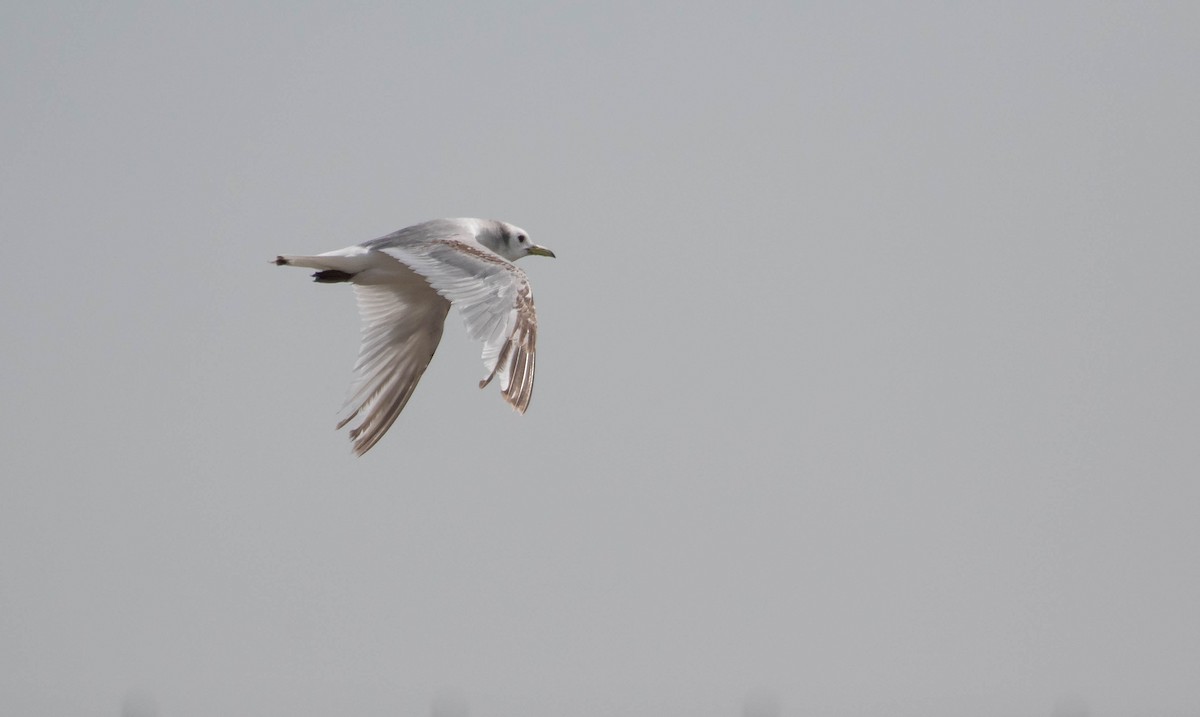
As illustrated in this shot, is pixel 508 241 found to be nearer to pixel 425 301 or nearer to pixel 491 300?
pixel 425 301

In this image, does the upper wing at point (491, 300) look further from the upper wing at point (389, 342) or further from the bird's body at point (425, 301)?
the upper wing at point (389, 342)

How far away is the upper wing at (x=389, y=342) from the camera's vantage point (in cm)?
1193

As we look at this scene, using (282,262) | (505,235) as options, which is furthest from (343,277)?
(505,235)

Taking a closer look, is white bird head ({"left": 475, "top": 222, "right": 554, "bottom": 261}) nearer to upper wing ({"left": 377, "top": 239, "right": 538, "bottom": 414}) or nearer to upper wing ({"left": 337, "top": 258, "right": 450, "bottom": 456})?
upper wing ({"left": 337, "top": 258, "right": 450, "bottom": 456})

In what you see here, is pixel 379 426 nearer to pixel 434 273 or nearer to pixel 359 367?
pixel 359 367

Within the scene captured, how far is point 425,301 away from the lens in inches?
489

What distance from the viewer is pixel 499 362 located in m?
9.56

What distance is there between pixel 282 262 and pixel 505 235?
7.95 feet

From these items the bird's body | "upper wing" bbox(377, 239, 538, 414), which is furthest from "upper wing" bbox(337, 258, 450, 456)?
"upper wing" bbox(377, 239, 538, 414)

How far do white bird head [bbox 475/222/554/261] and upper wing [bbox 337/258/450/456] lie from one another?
620 mm

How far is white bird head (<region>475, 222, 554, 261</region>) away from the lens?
506 inches

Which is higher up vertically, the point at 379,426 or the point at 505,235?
the point at 505,235

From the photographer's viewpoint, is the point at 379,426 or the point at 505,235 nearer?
the point at 379,426

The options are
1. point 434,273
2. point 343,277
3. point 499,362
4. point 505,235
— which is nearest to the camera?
point 499,362
